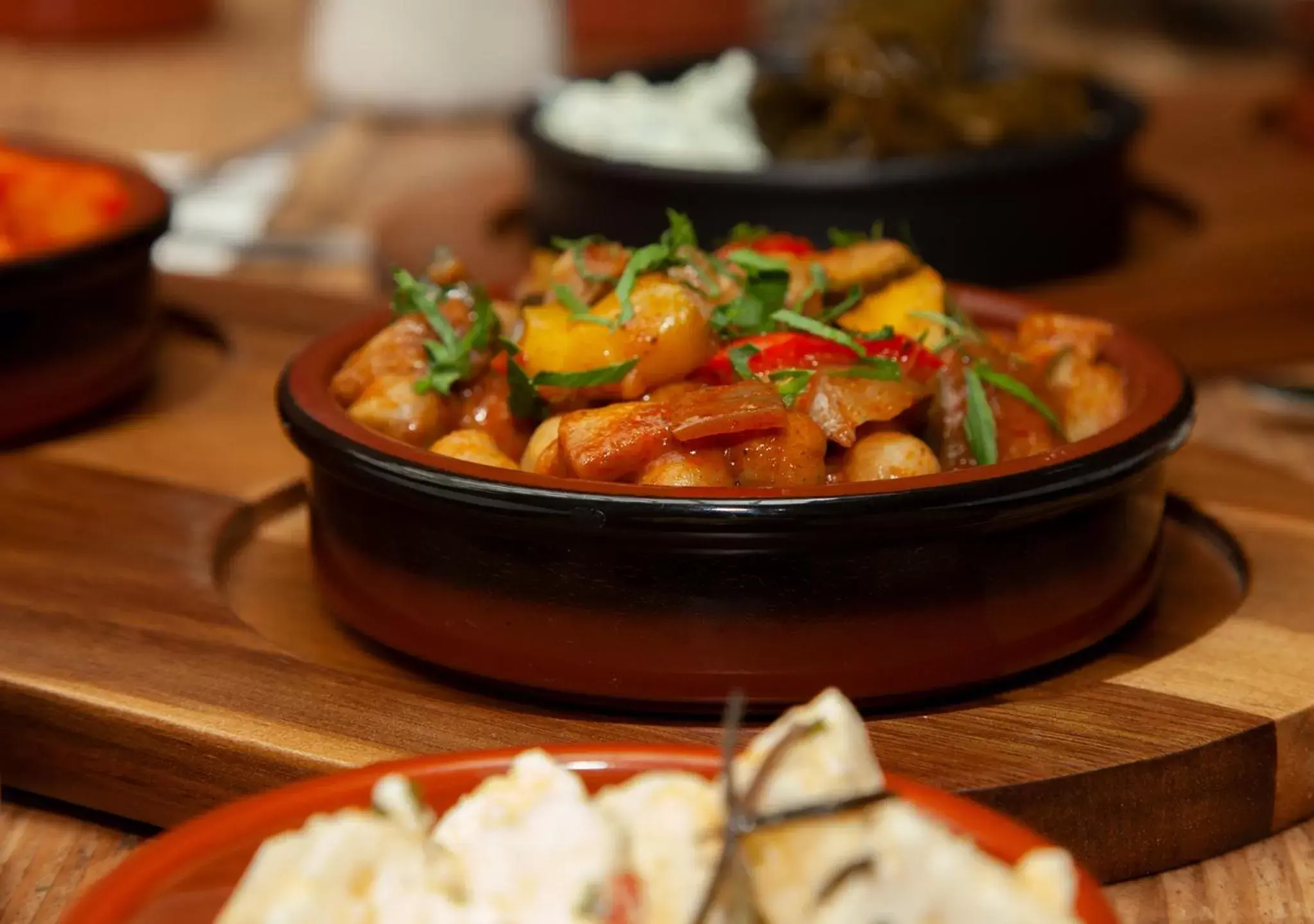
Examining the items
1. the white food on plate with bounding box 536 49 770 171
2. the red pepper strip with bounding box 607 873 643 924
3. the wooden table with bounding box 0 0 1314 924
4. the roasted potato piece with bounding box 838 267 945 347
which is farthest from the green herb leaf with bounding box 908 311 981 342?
the white food on plate with bounding box 536 49 770 171

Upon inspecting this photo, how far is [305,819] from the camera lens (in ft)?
3.79

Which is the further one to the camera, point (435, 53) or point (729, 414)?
point (435, 53)

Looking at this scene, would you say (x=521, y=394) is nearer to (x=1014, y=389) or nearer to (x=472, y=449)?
(x=472, y=449)

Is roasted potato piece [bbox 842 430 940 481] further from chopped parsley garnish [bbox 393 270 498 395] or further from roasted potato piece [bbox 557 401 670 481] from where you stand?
chopped parsley garnish [bbox 393 270 498 395]

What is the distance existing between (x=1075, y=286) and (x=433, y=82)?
216 centimetres

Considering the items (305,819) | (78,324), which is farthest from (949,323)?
(78,324)

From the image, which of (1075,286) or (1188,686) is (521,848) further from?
(1075,286)

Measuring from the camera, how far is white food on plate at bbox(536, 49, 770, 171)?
11.3 ft

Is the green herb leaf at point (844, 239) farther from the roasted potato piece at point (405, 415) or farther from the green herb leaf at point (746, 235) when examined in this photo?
the roasted potato piece at point (405, 415)

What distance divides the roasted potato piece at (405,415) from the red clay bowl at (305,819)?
2.03ft

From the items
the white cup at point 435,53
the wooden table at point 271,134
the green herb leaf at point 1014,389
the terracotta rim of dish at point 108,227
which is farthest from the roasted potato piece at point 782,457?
the white cup at point 435,53

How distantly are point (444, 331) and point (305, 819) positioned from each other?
797 millimetres

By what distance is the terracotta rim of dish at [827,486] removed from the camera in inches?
58.7

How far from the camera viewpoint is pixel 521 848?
1.02 meters
